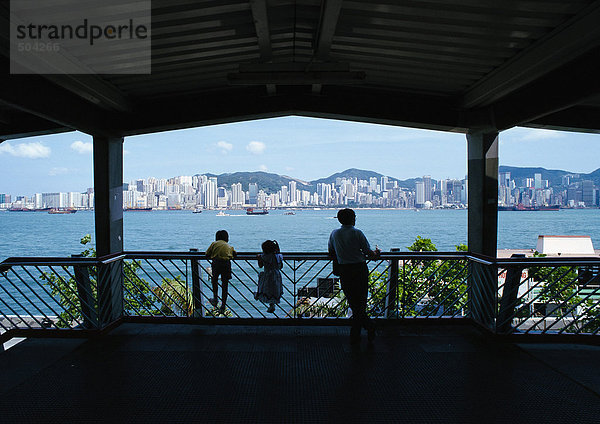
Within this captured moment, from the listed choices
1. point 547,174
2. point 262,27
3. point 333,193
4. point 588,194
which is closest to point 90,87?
point 262,27

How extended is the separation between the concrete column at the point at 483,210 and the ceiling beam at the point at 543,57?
0.53 metres

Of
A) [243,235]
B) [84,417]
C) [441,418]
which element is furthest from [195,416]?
[243,235]

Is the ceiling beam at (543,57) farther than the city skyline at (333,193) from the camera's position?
No

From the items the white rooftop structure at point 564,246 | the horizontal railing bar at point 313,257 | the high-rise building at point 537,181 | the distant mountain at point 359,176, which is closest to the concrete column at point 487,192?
the horizontal railing bar at point 313,257

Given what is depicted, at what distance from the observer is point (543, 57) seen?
3334 millimetres

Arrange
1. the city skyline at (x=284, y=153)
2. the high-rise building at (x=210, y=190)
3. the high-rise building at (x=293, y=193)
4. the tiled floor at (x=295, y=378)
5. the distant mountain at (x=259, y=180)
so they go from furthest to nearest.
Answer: the distant mountain at (x=259, y=180) → the city skyline at (x=284, y=153) → the high-rise building at (x=210, y=190) → the high-rise building at (x=293, y=193) → the tiled floor at (x=295, y=378)

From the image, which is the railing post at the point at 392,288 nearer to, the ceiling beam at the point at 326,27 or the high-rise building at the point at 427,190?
the ceiling beam at the point at 326,27

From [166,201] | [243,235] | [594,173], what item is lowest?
[243,235]

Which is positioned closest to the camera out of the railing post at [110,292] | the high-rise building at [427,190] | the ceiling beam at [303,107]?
the railing post at [110,292]

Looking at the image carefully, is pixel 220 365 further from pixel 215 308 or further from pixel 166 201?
pixel 166 201

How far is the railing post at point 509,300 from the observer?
14.7 feet

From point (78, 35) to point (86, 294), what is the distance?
2888mm

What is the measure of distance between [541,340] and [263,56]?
13.1 feet

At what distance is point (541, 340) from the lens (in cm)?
434
